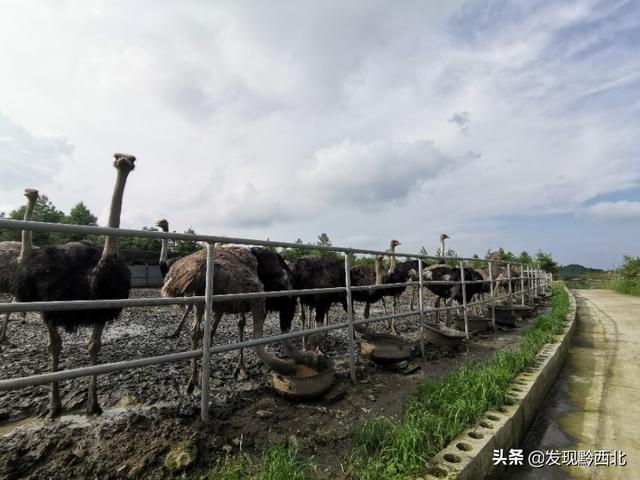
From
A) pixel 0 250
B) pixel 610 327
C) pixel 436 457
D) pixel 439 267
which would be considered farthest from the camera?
pixel 439 267

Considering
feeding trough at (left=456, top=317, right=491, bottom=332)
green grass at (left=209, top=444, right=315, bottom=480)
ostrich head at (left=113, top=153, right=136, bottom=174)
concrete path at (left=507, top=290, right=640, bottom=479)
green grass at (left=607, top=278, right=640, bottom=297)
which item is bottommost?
concrete path at (left=507, top=290, right=640, bottom=479)

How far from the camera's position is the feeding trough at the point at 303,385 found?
3293 millimetres

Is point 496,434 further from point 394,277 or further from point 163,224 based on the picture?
point 163,224

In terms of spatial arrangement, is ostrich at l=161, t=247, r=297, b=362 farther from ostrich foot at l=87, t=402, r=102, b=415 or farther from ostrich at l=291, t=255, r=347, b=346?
ostrich foot at l=87, t=402, r=102, b=415

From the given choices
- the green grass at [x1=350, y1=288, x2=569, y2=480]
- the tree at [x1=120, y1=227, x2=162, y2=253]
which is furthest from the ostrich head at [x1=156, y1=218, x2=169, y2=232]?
the tree at [x1=120, y1=227, x2=162, y2=253]

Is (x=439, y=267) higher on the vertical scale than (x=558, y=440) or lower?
higher

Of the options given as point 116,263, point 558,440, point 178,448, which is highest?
point 116,263

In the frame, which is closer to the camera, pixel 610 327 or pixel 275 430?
pixel 275 430

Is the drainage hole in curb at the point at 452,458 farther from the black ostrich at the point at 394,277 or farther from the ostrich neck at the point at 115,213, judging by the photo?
the black ostrich at the point at 394,277

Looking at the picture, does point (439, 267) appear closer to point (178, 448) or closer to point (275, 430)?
point (275, 430)

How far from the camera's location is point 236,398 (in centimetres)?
338

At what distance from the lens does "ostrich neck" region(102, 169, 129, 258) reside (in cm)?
310

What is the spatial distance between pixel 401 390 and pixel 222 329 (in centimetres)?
456

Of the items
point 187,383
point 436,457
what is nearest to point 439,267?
point 187,383
